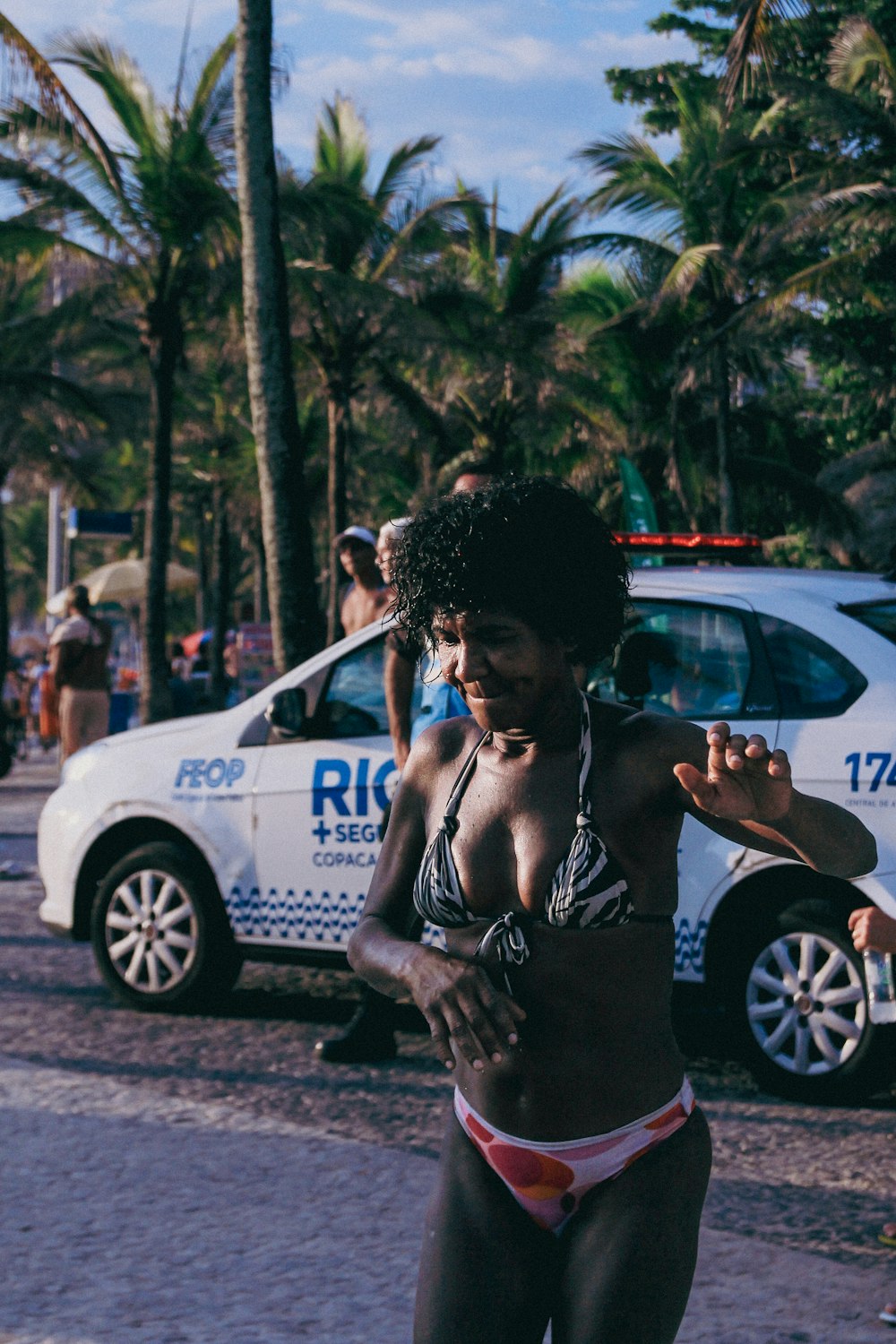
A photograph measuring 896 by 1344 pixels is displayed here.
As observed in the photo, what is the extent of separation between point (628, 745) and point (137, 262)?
19.0 m

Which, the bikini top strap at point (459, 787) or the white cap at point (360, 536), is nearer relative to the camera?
the bikini top strap at point (459, 787)

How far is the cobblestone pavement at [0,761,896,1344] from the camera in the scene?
384 cm

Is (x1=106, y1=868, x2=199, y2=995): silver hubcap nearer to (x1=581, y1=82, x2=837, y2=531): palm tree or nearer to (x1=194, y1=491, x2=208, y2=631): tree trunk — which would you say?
(x1=581, y1=82, x2=837, y2=531): palm tree

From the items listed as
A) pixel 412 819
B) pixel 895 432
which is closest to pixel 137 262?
pixel 895 432

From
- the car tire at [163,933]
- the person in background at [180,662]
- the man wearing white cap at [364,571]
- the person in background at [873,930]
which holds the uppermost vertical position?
the man wearing white cap at [364,571]

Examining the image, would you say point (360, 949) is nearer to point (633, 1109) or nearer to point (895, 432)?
point (633, 1109)

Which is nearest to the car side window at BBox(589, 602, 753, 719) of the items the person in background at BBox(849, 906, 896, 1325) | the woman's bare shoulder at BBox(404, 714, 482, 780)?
the person in background at BBox(849, 906, 896, 1325)

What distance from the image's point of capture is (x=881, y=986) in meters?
5.41

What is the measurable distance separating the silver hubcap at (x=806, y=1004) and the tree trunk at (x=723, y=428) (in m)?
18.6

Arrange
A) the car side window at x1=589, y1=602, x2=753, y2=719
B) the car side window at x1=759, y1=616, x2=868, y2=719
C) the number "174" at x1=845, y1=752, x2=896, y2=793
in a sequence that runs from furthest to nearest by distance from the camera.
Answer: the car side window at x1=589, y1=602, x2=753, y2=719 → the car side window at x1=759, y1=616, x2=868, y2=719 → the number "174" at x1=845, y1=752, x2=896, y2=793

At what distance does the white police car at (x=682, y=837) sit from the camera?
5.70 meters

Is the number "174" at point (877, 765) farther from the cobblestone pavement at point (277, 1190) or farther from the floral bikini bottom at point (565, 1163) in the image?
the floral bikini bottom at point (565, 1163)

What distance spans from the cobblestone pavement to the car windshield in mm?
1661

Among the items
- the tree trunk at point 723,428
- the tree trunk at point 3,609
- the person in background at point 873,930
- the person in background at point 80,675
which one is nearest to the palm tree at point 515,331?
the tree trunk at point 723,428
